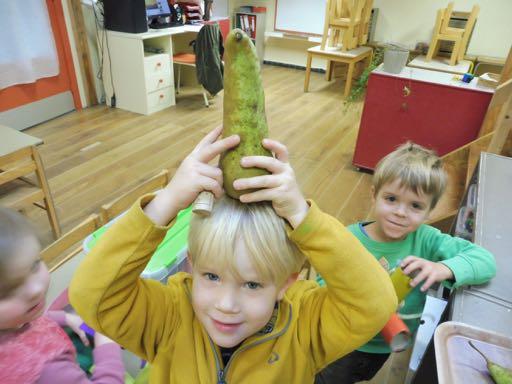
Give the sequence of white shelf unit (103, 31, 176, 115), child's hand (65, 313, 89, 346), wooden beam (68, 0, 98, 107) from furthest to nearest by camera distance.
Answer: white shelf unit (103, 31, 176, 115) → wooden beam (68, 0, 98, 107) → child's hand (65, 313, 89, 346)

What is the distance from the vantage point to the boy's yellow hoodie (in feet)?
2.21

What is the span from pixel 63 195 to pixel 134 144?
108 cm

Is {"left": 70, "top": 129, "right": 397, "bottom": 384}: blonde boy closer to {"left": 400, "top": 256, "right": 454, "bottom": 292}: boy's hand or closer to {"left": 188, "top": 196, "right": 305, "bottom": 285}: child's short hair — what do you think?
{"left": 188, "top": 196, "right": 305, "bottom": 285}: child's short hair

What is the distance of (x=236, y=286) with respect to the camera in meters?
0.72

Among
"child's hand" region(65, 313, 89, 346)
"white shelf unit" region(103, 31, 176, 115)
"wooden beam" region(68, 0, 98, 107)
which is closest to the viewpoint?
"child's hand" region(65, 313, 89, 346)

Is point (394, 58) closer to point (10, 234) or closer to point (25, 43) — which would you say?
point (10, 234)

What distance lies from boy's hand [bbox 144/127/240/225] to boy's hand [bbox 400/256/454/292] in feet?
2.02

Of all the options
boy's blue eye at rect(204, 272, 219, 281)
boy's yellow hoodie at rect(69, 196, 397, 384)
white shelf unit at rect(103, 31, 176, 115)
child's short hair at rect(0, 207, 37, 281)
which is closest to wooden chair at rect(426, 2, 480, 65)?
white shelf unit at rect(103, 31, 176, 115)

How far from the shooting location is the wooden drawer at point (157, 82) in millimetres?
4465

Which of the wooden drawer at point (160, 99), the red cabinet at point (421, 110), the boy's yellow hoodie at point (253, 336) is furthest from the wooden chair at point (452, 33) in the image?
the boy's yellow hoodie at point (253, 336)

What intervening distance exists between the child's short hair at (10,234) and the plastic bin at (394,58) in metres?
3.00

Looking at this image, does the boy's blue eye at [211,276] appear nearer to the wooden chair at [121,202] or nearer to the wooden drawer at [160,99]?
the wooden chair at [121,202]

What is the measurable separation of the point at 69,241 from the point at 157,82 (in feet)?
11.9

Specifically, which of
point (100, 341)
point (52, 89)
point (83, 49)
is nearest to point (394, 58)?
point (100, 341)
